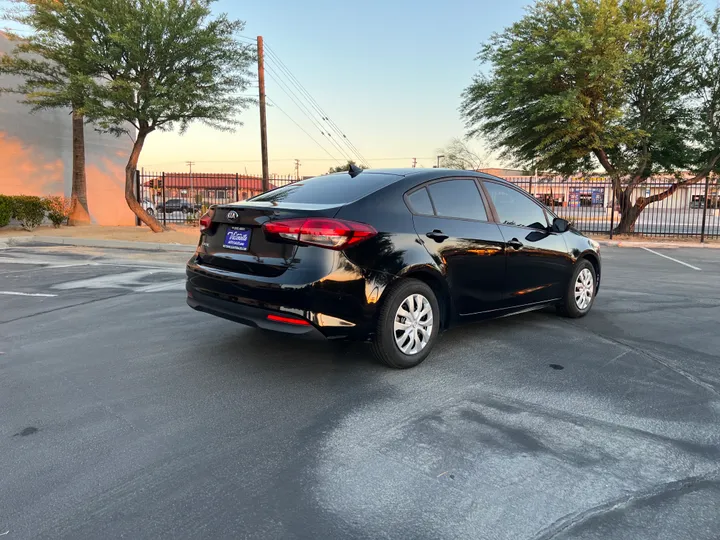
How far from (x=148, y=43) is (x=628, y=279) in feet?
44.3

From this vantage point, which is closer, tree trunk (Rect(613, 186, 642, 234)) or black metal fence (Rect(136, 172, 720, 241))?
tree trunk (Rect(613, 186, 642, 234))

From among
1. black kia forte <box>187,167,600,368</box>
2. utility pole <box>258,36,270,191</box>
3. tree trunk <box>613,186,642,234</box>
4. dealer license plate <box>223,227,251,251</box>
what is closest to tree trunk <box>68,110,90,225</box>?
utility pole <box>258,36,270,191</box>

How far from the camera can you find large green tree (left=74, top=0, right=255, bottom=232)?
14672mm

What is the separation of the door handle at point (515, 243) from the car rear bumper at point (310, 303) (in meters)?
1.80

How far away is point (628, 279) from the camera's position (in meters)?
9.84

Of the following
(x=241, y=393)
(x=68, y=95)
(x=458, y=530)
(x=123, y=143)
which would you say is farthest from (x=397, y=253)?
(x=123, y=143)

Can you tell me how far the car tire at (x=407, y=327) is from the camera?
4.13m

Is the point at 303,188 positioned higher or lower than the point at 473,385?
higher

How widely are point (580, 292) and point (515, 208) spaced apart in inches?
59.9

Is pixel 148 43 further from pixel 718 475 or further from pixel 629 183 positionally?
pixel 629 183

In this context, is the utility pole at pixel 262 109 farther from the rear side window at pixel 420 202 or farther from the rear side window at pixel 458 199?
the rear side window at pixel 420 202

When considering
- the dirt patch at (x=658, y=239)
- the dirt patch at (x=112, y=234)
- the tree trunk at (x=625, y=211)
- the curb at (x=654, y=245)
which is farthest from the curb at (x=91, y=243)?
the tree trunk at (x=625, y=211)

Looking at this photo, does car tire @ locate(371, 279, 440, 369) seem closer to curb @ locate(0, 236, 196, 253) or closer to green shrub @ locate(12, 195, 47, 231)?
curb @ locate(0, 236, 196, 253)

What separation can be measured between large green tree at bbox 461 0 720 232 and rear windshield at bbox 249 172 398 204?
13.9 m
